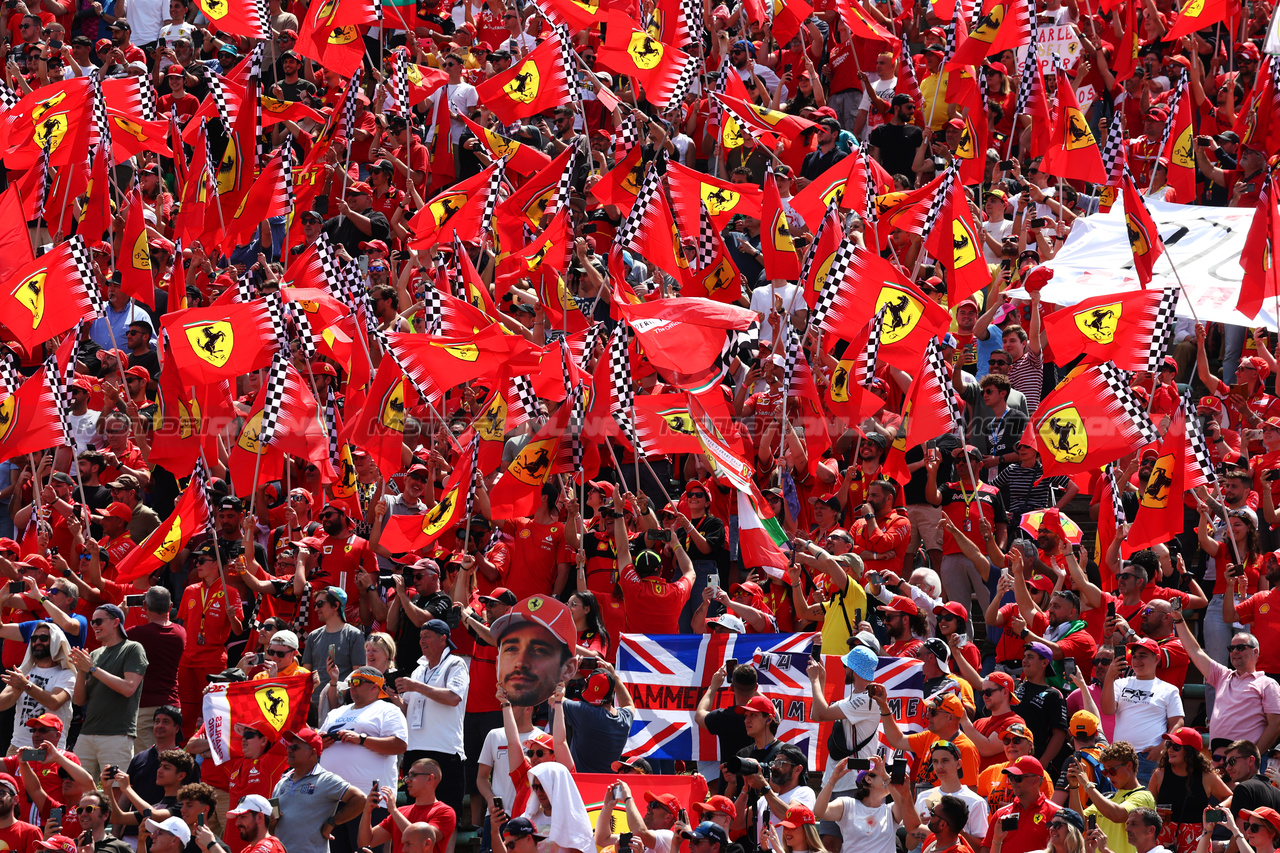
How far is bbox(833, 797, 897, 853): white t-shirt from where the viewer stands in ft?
37.9

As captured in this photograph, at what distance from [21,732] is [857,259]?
6249 mm

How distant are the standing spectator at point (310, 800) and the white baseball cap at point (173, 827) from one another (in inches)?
19.2

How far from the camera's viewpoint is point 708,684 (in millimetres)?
12961

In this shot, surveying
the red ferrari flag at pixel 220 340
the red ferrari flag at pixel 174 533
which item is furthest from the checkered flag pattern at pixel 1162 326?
the red ferrari flag at pixel 174 533

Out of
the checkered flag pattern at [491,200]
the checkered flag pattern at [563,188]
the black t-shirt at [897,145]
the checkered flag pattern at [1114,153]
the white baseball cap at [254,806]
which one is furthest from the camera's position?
the black t-shirt at [897,145]

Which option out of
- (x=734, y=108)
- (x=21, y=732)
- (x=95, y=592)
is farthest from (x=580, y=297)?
(x=21, y=732)

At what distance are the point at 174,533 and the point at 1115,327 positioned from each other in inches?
256

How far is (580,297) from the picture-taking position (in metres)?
17.9

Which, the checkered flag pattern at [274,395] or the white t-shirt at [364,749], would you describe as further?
the checkered flag pattern at [274,395]

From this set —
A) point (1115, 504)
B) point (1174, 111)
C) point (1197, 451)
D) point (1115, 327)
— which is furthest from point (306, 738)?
Result: point (1174, 111)

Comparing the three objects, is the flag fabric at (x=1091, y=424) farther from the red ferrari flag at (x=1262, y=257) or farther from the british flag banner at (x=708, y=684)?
the british flag banner at (x=708, y=684)

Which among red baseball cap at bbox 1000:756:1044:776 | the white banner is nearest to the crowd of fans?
red baseball cap at bbox 1000:756:1044:776

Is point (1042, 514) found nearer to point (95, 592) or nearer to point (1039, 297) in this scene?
point (1039, 297)

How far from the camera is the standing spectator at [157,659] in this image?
14008 millimetres
